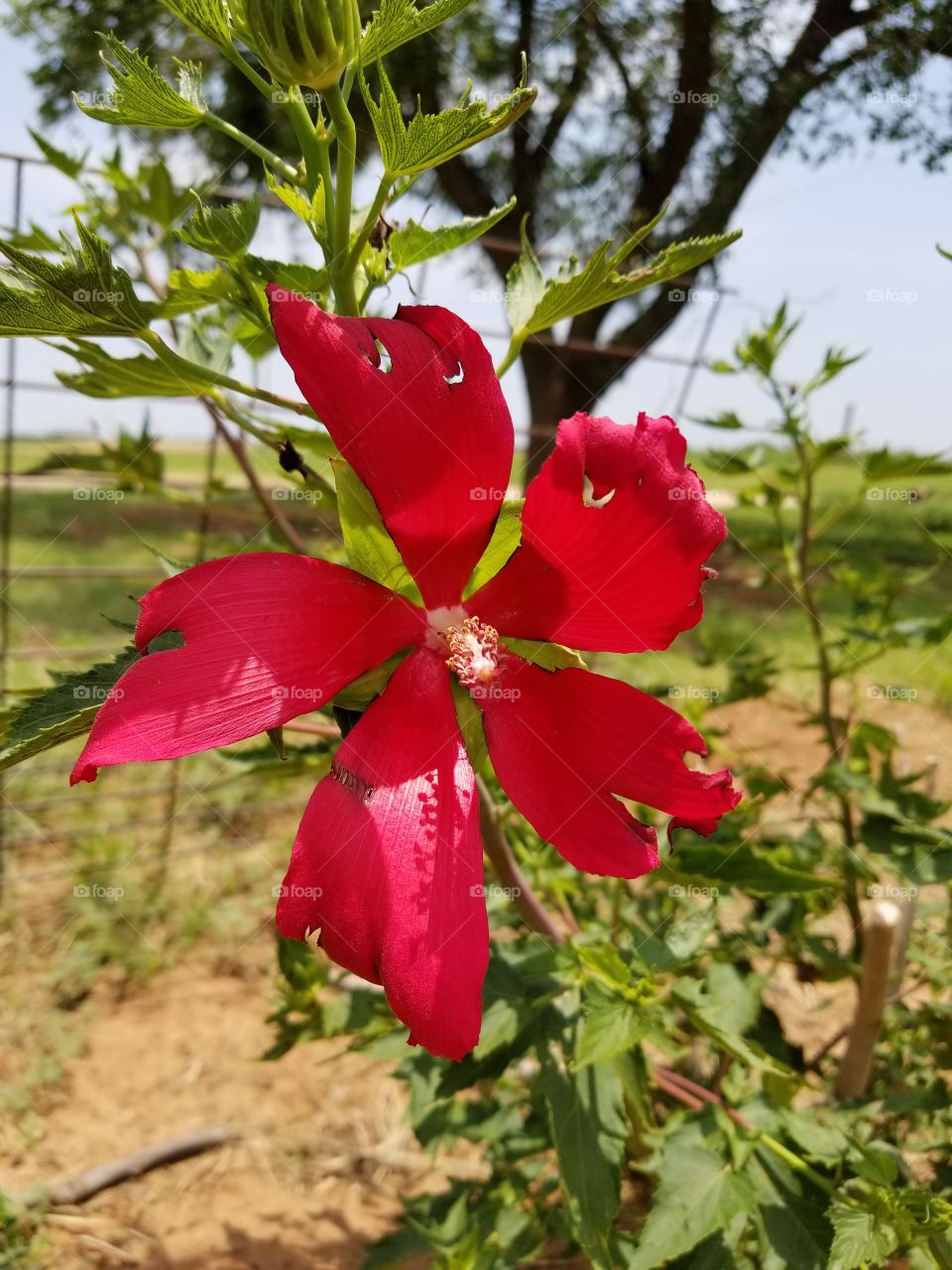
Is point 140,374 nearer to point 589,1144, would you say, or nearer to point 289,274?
point 289,274

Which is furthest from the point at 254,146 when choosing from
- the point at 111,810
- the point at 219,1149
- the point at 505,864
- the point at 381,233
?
the point at 111,810

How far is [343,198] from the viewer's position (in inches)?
24.2

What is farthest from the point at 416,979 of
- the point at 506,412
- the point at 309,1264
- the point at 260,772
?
the point at 309,1264

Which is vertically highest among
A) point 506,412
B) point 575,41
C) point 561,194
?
point 575,41

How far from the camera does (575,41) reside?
13.7 feet

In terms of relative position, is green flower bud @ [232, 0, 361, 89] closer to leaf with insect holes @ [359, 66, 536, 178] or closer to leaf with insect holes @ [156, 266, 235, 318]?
leaf with insect holes @ [359, 66, 536, 178]

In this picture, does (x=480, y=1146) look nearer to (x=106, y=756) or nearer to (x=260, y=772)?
(x=260, y=772)

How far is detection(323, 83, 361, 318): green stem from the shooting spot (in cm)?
59

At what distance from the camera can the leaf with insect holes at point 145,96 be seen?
58 centimetres

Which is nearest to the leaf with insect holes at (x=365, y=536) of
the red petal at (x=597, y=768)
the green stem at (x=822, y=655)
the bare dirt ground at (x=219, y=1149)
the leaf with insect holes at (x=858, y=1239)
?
the red petal at (x=597, y=768)

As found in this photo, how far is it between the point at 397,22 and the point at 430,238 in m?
0.14

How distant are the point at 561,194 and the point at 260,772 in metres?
4.88

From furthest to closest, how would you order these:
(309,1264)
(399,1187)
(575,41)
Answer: (575,41), (399,1187), (309,1264)

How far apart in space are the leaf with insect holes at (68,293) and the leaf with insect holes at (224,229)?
5 centimetres
